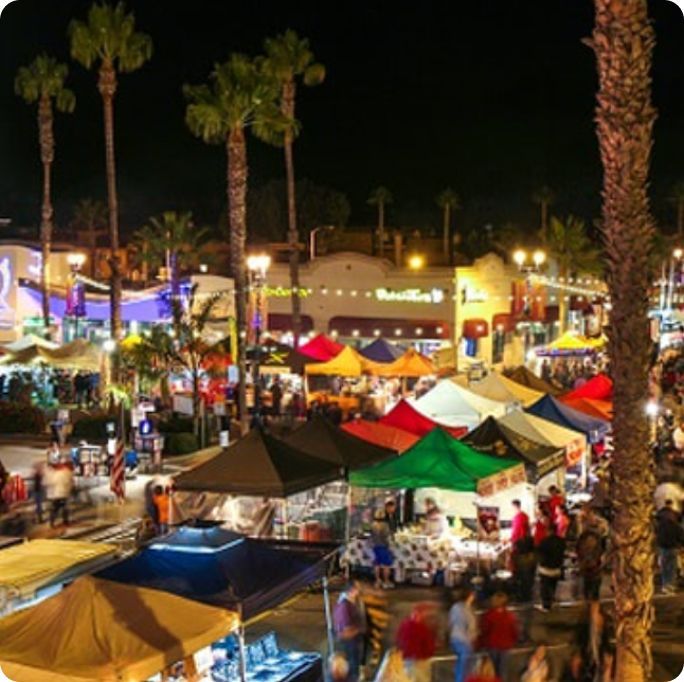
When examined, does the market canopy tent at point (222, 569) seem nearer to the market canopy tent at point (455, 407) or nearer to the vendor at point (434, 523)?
the vendor at point (434, 523)

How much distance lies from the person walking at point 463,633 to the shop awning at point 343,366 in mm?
22055

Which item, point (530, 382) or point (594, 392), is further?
point (530, 382)

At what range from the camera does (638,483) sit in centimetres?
1012

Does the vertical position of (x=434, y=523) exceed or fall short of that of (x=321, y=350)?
it falls short

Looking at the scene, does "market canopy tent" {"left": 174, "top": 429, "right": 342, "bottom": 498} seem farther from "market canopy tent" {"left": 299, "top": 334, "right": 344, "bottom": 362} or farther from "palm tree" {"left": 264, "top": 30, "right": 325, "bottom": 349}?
"palm tree" {"left": 264, "top": 30, "right": 325, "bottom": 349}

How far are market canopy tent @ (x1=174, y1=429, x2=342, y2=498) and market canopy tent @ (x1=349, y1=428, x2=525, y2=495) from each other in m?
0.78

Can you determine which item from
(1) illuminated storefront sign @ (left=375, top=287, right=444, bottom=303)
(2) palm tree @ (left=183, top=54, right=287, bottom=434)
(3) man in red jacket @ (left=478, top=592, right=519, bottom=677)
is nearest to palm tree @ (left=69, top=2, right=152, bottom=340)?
(2) palm tree @ (left=183, top=54, right=287, bottom=434)

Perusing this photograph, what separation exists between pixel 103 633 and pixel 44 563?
3.03 metres

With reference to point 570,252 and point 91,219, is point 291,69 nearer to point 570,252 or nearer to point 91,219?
point 570,252

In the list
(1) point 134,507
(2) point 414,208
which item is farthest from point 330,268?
(2) point 414,208

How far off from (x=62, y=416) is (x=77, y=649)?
1907 centimetres

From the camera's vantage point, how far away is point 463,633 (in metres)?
11.4

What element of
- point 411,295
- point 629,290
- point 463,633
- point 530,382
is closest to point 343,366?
point 530,382

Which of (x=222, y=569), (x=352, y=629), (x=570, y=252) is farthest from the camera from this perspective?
(x=570, y=252)
